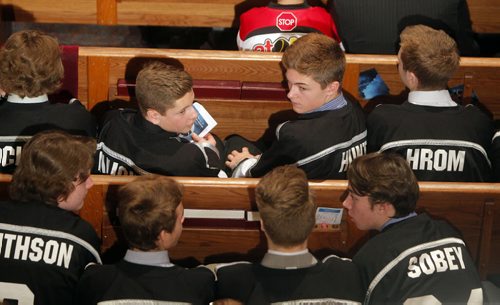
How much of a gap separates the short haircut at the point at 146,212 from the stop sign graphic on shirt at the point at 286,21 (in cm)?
176

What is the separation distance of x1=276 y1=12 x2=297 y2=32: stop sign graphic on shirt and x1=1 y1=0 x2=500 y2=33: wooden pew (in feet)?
3.33

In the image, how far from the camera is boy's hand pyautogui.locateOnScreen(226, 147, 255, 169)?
4.11 m

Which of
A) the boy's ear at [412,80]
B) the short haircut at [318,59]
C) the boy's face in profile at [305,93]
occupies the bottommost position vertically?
the boy's face in profile at [305,93]

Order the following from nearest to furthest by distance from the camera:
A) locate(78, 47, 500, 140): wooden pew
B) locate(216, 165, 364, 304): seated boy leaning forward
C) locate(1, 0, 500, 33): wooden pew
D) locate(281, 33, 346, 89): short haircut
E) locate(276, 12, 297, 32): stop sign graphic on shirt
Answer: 1. locate(216, 165, 364, 304): seated boy leaning forward
2. locate(281, 33, 346, 89): short haircut
3. locate(78, 47, 500, 140): wooden pew
4. locate(276, 12, 297, 32): stop sign graphic on shirt
5. locate(1, 0, 500, 33): wooden pew

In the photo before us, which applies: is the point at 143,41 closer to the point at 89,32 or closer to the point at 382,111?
the point at 89,32

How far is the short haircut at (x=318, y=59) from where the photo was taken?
12.9ft

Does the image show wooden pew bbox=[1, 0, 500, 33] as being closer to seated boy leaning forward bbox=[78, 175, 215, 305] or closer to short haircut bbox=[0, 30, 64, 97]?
short haircut bbox=[0, 30, 64, 97]

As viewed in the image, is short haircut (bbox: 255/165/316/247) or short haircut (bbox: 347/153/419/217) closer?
short haircut (bbox: 255/165/316/247)

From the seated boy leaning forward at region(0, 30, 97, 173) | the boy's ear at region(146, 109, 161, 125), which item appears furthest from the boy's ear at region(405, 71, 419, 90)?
the seated boy leaning forward at region(0, 30, 97, 173)

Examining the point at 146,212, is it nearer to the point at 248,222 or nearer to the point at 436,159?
the point at 248,222

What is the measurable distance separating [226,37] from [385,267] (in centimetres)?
325

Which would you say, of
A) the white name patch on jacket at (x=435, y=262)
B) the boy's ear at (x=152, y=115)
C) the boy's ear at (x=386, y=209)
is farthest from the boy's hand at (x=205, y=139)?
the white name patch on jacket at (x=435, y=262)

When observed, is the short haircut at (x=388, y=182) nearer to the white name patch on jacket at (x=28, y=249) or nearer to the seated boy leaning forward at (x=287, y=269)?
the seated boy leaning forward at (x=287, y=269)

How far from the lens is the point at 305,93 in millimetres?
4004
